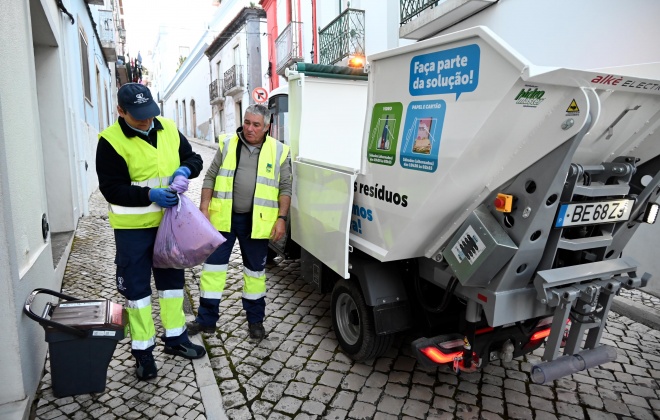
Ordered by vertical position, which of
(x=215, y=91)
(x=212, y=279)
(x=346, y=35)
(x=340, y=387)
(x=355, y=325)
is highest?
(x=215, y=91)

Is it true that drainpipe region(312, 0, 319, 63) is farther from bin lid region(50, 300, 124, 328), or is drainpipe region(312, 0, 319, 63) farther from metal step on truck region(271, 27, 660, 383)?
bin lid region(50, 300, 124, 328)

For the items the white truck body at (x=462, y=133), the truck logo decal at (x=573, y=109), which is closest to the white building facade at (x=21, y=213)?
the white truck body at (x=462, y=133)

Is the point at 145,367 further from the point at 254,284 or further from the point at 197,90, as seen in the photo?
the point at 197,90

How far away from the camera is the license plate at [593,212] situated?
84.9 inches

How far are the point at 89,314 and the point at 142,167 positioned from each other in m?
0.94

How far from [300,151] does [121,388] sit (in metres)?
2.22

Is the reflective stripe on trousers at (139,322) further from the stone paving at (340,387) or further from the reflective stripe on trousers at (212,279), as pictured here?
the reflective stripe on trousers at (212,279)

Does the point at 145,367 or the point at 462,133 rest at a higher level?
the point at 462,133

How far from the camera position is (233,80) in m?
24.3

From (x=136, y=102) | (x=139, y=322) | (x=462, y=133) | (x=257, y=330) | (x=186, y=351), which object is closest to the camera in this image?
(x=462, y=133)

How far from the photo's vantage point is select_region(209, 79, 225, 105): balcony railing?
90.8ft

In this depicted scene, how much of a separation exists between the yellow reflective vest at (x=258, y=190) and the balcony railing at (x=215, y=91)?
25.5 meters

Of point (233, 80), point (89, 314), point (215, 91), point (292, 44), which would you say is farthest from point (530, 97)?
point (215, 91)

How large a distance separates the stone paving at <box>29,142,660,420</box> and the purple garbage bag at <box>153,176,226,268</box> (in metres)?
0.88
